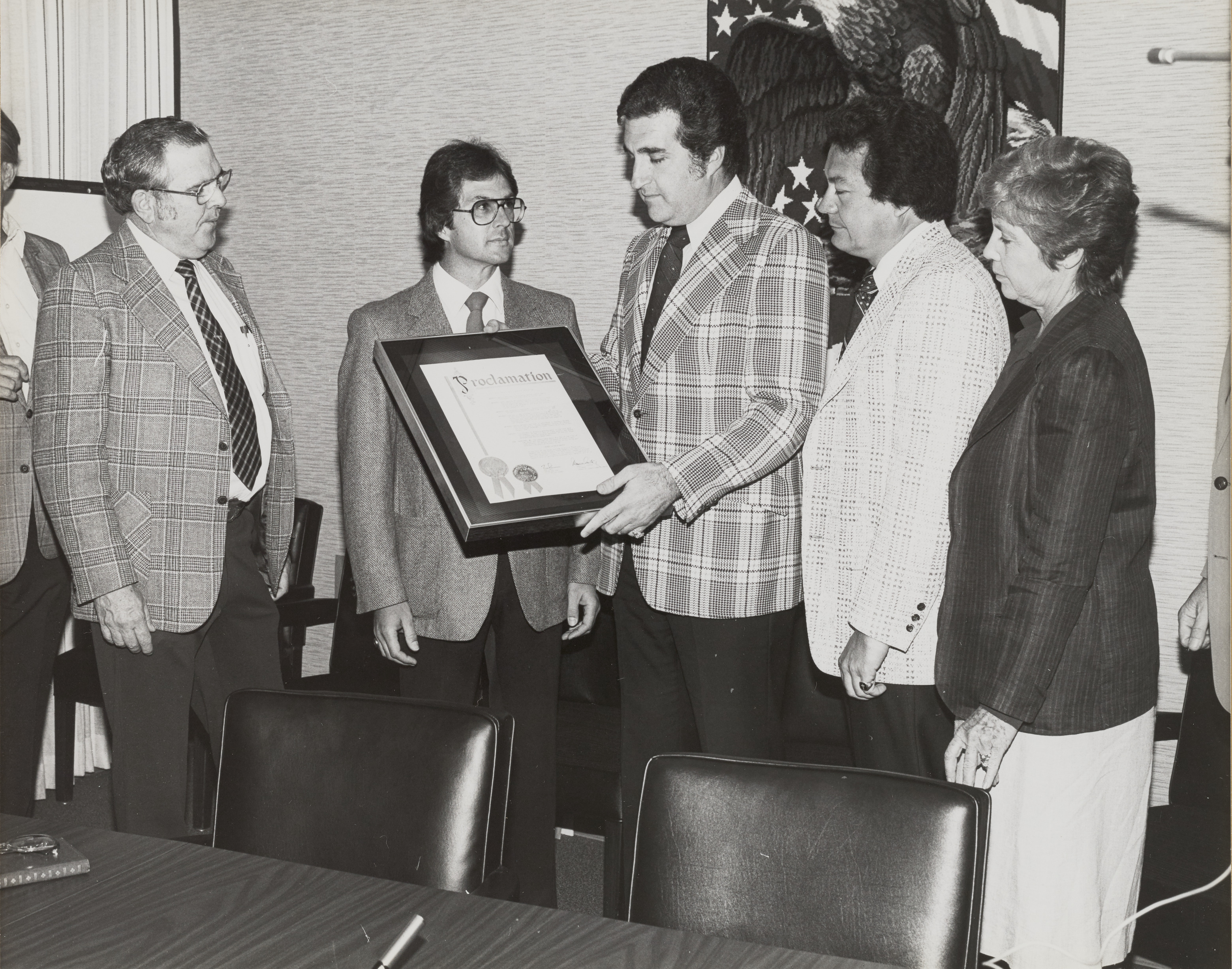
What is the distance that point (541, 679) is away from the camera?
2.94 meters

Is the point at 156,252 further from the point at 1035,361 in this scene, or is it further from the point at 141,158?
the point at 1035,361

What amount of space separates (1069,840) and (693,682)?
861mm

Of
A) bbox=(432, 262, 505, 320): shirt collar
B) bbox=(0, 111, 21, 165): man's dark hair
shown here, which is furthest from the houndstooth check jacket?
bbox=(0, 111, 21, 165): man's dark hair

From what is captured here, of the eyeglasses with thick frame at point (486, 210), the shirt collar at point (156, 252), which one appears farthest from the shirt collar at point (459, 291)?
the shirt collar at point (156, 252)

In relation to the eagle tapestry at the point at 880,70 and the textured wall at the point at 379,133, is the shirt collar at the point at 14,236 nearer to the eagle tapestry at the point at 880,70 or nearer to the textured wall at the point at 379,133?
the textured wall at the point at 379,133

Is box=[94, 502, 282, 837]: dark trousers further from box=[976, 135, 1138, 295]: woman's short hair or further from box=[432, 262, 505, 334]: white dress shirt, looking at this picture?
box=[976, 135, 1138, 295]: woman's short hair

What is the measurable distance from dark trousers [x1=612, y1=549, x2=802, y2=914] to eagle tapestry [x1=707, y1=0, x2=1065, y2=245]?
1456 mm

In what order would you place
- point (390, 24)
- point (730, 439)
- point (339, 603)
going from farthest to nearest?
point (390, 24) < point (339, 603) < point (730, 439)

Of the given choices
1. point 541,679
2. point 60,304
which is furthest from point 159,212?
point 541,679

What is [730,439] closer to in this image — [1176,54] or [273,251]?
[1176,54]

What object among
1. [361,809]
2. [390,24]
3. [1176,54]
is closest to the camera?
[1176,54]

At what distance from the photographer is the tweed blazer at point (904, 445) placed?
227cm

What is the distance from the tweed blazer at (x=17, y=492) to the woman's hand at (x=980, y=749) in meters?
2.38

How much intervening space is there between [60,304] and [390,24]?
2.12 metres
